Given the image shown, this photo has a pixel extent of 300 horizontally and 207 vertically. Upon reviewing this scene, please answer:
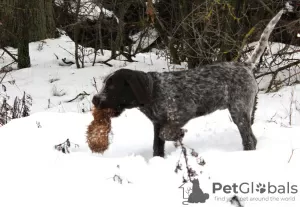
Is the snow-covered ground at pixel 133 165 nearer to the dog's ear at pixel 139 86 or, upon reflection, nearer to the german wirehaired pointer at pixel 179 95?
the german wirehaired pointer at pixel 179 95

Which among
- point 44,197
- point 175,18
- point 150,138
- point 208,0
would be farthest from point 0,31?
point 44,197

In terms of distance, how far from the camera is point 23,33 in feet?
36.8

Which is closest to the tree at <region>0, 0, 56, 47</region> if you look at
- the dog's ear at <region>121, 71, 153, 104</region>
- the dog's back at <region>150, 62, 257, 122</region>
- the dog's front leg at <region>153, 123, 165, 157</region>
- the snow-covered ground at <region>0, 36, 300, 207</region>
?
the snow-covered ground at <region>0, 36, 300, 207</region>

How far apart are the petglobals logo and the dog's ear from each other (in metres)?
1.20

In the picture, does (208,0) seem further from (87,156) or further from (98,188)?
(98,188)

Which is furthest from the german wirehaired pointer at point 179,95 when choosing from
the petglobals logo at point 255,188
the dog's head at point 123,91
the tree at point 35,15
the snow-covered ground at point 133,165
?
→ the tree at point 35,15

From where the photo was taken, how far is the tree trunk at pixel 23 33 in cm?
1001

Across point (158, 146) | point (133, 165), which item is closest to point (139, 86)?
point (158, 146)

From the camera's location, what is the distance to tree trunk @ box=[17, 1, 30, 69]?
32.8 feet

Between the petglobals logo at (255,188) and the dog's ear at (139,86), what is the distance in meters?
1.20

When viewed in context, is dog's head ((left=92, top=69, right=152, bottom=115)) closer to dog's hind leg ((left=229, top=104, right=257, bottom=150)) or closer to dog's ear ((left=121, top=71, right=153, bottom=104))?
dog's ear ((left=121, top=71, right=153, bottom=104))

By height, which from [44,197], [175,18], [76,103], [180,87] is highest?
[175,18]

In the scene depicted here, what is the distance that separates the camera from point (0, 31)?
1085 centimetres

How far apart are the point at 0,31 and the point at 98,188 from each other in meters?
9.40
